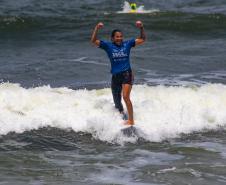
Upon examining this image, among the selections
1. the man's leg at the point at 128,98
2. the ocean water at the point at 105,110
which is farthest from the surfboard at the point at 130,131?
the man's leg at the point at 128,98

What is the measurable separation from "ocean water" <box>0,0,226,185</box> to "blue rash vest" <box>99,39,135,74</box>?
107cm

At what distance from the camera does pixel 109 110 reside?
13.4m

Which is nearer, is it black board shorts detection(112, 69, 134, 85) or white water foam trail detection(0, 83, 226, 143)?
black board shorts detection(112, 69, 134, 85)

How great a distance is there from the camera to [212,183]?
9453 mm

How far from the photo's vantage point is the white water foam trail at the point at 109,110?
1257 centimetres

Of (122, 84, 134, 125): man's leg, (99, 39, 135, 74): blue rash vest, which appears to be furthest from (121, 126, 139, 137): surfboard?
(99, 39, 135, 74): blue rash vest

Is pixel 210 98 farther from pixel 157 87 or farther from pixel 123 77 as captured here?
pixel 123 77

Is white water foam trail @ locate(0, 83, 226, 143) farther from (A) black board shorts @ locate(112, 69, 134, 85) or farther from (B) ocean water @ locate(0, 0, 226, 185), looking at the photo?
(A) black board shorts @ locate(112, 69, 134, 85)

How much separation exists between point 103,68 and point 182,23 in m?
8.81

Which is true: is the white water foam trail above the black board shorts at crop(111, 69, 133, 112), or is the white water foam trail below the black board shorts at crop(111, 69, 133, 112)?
below

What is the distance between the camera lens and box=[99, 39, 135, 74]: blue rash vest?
39.9 feet

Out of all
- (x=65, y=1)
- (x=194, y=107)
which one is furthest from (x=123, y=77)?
(x=65, y=1)

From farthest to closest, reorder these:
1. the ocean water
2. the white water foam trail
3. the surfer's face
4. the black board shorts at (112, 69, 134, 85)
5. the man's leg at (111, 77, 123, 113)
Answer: the white water foam trail
the man's leg at (111, 77, 123, 113)
the black board shorts at (112, 69, 134, 85)
the surfer's face
the ocean water

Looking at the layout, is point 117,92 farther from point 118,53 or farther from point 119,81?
point 118,53
